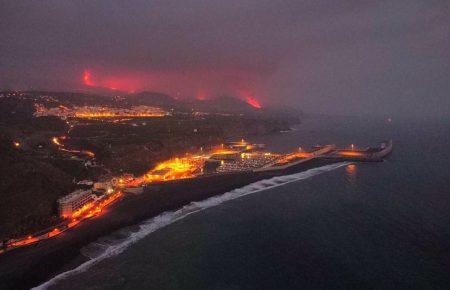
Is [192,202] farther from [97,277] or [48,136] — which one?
[48,136]

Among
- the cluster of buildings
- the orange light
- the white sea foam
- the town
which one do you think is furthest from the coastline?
the cluster of buildings

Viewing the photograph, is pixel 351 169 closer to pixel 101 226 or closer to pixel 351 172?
pixel 351 172

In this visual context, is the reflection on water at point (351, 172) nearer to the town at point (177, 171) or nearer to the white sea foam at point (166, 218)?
the white sea foam at point (166, 218)

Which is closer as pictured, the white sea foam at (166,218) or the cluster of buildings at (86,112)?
the white sea foam at (166,218)

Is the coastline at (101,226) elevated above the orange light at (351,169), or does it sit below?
below

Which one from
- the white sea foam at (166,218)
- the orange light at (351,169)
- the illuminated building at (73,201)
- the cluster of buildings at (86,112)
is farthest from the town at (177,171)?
the cluster of buildings at (86,112)

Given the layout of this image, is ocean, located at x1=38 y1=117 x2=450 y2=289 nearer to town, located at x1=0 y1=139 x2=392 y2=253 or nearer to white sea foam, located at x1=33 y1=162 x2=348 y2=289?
white sea foam, located at x1=33 y1=162 x2=348 y2=289
